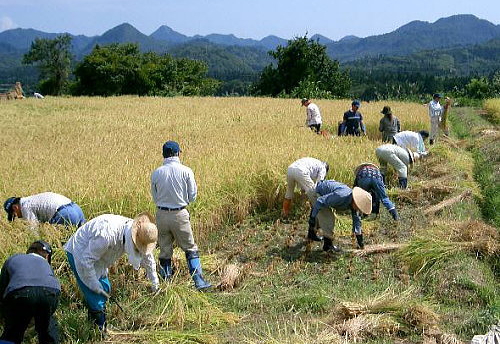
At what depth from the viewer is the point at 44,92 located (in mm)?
54750

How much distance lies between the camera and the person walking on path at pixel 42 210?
18.9 ft

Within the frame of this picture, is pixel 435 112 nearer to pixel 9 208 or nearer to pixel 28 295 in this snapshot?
pixel 9 208

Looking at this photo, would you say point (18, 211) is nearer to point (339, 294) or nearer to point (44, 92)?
point (339, 294)

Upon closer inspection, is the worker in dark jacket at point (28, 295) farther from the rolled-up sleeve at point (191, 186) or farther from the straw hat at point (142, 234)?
the rolled-up sleeve at point (191, 186)

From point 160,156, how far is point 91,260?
5.55m

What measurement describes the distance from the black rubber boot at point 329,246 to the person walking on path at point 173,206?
179cm

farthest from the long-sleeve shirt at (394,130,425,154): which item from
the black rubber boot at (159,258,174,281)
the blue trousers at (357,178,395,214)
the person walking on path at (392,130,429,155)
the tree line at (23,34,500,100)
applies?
the tree line at (23,34,500,100)

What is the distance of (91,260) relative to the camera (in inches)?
172

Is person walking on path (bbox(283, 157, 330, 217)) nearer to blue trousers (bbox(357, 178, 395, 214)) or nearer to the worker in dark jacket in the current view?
blue trousers (bbox(357, 178, 395, 214))

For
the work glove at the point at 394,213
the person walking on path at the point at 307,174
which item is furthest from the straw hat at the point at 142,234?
the work glove at the point at 394,213

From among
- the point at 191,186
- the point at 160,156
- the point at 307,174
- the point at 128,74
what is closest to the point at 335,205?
the point at 307,174

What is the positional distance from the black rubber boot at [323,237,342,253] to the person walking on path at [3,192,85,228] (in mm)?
3066

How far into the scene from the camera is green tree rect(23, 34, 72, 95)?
54.8 metres

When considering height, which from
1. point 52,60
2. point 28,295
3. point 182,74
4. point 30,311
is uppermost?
point 52,60
